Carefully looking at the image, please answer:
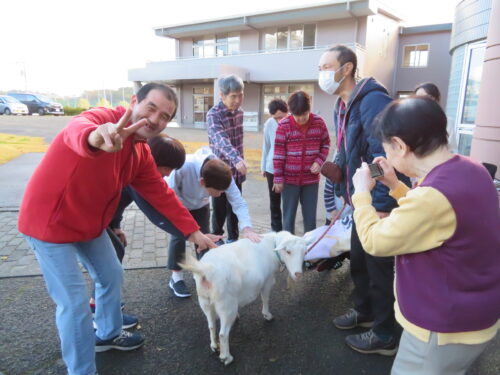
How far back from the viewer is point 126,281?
389cm

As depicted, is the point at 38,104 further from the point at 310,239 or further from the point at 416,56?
the point at 310,239

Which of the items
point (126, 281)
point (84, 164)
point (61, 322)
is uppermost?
point (84, 164)

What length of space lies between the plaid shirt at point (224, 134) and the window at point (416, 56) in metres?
23.7

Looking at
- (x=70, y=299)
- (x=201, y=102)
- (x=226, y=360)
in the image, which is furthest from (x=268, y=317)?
(x=201, y=102)

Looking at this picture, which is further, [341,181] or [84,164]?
[341,181]

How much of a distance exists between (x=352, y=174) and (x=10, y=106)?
111ft

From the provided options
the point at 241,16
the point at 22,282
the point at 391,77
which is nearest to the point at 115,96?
the point at 241,16

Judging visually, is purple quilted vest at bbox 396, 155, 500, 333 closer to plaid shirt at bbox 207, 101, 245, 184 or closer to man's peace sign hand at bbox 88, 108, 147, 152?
man's peace sign hand at bbox 88, 108, 147, 152

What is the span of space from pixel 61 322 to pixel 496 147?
6.02 m

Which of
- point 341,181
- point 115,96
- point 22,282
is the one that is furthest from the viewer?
point 115,96

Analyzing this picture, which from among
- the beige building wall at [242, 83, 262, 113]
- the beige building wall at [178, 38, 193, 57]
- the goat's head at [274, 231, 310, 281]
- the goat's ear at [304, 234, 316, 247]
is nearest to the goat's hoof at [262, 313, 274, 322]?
the goat's head at [274, 231, 310, 281]

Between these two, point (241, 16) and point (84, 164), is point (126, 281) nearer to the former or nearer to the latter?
point (84, 164)

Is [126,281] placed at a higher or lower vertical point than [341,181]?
lower

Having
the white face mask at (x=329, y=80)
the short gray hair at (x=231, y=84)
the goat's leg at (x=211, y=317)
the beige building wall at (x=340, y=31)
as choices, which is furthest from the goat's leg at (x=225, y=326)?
the beige building wall at (x=340, y=31)
